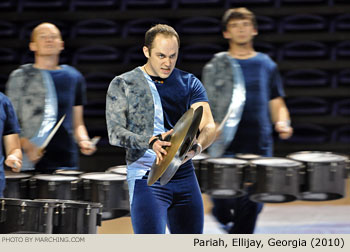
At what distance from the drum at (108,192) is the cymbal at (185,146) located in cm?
126

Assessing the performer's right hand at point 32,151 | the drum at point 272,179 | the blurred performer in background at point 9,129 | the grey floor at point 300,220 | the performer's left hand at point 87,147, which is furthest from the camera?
the grey floor at point 300,220

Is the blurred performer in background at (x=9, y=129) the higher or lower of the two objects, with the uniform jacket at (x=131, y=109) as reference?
lower

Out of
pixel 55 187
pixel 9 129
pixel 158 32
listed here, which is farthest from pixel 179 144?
pixel 55 187

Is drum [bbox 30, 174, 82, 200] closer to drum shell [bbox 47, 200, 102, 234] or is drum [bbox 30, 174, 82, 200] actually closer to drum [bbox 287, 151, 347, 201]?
drum shell [bbox 47, 200, 102, 234]

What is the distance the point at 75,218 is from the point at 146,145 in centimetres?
82

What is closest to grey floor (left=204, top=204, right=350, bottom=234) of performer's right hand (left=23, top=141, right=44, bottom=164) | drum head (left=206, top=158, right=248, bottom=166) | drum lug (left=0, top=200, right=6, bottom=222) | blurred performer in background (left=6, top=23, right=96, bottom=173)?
drum head (left=206, top=158, right=248, bottom=166)

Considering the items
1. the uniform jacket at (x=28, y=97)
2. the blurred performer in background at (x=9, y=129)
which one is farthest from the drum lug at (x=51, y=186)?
the blurred performer in background at (x=9, y=129)

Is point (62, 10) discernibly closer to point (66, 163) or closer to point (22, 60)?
point (22, 60)

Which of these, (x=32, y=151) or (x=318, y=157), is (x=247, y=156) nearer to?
(x=318, y=157)

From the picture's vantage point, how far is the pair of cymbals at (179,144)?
2598 millimetres

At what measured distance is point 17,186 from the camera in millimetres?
3939

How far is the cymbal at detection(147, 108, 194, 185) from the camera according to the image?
261 centimetres

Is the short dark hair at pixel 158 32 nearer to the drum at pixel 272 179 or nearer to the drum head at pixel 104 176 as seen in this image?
the drum head at pixel 104 176

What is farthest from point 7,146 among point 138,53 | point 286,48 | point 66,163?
point 286,48
